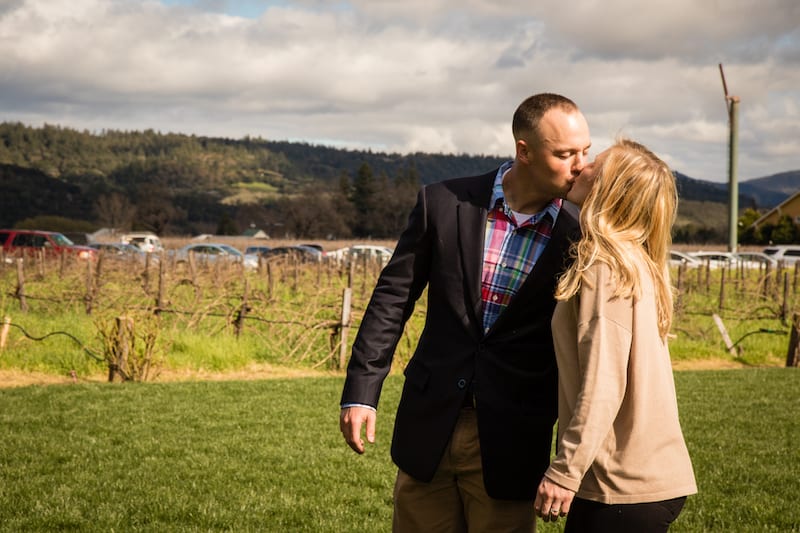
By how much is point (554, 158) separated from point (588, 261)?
0.48 meters

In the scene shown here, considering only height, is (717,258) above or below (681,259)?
above

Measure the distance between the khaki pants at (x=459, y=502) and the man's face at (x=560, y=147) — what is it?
2.60ft

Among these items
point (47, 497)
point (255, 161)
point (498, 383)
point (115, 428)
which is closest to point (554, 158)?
point (498, 383)

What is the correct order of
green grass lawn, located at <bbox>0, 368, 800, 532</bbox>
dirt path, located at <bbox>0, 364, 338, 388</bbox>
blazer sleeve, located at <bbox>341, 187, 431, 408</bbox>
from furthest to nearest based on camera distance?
dirt path, located at <bbox>0, 364, 338, 388</bbox>, green grass lawn, located at <bbox>0, 368, 800, 532</bbox>, blazer sleeve, located at <bbox>341, 187, 431, 408</bbox>

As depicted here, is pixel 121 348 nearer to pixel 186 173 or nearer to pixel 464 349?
pixel 464 349

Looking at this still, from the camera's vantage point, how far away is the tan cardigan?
2.11 meters

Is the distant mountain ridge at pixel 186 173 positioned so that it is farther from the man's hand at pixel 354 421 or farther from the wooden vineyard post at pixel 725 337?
the man's hand at pixel 354 421

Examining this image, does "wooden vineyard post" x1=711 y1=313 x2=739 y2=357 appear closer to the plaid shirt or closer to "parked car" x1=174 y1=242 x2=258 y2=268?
"parked car" x1=174 y1=242 x2=258 y2=268

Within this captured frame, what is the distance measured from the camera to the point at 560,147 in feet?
8.18

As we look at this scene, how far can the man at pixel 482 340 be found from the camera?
2512mm

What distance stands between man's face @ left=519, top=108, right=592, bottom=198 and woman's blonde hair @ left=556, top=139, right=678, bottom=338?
0.25 m

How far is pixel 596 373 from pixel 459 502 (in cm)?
79

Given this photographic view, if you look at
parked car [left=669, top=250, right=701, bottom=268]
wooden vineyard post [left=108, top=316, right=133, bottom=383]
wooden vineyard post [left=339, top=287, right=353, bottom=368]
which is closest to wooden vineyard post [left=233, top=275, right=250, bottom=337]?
wooden vineyard post [left=339, top=287, right=353, bottom=368]

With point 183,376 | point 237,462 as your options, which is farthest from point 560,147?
point 183,376
